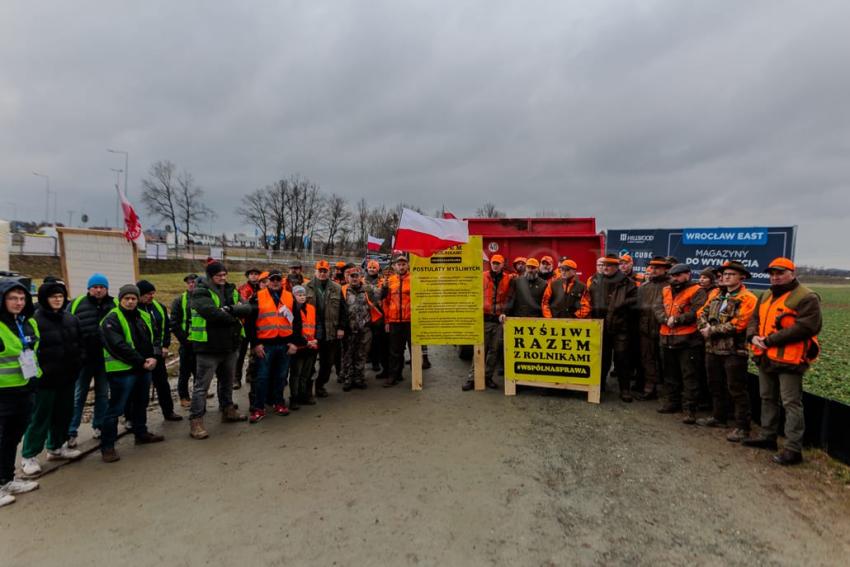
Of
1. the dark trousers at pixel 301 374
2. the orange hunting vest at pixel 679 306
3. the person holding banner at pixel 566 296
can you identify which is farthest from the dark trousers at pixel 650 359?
the dark trousers at pixel 301 374

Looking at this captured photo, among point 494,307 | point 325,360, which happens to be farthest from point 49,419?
point 494,307

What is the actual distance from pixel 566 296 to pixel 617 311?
0.77 meters

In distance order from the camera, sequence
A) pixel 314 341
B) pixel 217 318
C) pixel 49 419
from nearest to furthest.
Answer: pixel 49 419
pixel 217 318
pixel 314 341

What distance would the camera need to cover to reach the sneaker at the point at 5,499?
321cm

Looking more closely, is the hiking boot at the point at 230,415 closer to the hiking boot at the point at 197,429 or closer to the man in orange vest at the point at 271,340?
the man in orange vest at the point at 271,340

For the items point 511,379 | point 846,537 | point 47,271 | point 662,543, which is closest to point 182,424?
point 511,379

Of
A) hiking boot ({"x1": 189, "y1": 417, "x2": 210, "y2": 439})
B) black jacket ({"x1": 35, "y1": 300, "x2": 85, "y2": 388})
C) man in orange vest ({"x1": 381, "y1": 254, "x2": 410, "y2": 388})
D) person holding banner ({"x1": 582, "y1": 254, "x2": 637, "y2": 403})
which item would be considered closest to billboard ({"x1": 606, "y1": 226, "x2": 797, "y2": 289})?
person holding banner ({"x1": 582, "y1": 254, "x2": 637, "y2": 403})

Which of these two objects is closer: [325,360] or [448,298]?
[325,360]

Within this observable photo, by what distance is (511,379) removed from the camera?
19.7 ft

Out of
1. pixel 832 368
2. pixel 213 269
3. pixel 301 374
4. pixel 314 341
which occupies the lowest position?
pixel 832 368

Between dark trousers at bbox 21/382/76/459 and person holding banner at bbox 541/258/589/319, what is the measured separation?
5768 mm

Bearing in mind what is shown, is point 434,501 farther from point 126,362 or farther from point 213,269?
point 213,269

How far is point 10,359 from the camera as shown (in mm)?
3246

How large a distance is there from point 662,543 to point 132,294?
5052 mm
